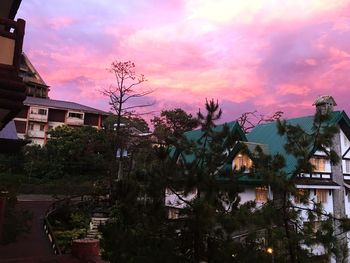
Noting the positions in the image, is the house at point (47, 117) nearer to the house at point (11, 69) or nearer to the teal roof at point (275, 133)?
the teal roof at point (275, 133)

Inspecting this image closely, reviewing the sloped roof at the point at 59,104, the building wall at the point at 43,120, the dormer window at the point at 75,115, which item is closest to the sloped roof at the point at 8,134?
the building wall at the point at 43,120

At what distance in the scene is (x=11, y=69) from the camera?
4.80 meters

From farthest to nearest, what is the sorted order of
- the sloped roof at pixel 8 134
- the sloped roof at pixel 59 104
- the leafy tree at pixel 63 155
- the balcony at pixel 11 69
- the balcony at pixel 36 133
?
the sloped roof at pixel 59 104
the balcony at pixel 36 133
the leafy tree at pixel 63 155
the sloped roof at pixel 8 134
the balcony at pixel 11 69

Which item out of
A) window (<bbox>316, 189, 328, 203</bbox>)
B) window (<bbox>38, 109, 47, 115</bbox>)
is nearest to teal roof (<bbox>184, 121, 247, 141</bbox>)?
window (<bbox>316, 189, 328, 203</bbox>)

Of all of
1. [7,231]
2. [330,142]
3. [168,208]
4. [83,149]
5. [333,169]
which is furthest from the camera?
[83,149]

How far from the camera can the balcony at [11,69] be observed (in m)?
4.60

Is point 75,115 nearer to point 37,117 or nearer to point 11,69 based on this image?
point 37,117

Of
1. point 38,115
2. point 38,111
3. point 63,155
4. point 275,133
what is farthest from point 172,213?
point 38,111

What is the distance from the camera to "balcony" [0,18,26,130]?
4.60 meters

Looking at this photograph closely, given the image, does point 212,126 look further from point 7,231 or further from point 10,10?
point 7,231

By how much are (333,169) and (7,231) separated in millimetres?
20594

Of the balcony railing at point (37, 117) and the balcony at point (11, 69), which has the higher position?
the balcony railing at point (37, 117)

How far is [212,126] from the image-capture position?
824 centimetres

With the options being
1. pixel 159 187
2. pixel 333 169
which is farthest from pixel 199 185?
pixel 333 169
